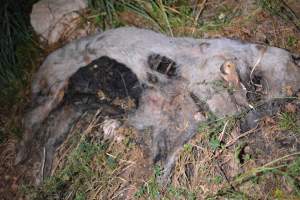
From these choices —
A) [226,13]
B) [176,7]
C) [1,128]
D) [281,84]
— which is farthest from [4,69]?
[281,84]

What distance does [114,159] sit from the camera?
101 inches

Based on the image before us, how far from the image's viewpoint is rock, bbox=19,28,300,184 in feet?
8.41

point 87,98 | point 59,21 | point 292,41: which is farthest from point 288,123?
point 59,21

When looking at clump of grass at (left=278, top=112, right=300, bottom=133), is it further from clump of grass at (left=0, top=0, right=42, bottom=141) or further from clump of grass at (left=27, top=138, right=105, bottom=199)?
clump of grass at (left=0, top=0, right=42, bottom=141)

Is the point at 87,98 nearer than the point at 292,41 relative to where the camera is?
Yes

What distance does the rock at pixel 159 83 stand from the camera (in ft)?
8.41

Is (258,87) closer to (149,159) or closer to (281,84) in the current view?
(281,84)

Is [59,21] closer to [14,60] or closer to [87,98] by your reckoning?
[14,60]

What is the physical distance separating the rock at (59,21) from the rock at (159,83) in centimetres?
43

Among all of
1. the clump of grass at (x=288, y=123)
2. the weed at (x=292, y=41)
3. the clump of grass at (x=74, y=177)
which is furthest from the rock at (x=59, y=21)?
the clump of grass at (x=288, y=123)

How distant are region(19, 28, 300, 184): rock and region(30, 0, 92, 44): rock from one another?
0.43m

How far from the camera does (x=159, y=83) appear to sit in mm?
2723

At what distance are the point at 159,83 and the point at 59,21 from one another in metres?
1.38

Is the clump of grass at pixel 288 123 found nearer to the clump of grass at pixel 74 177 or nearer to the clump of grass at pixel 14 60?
the clump of grass at pixel 74 177
